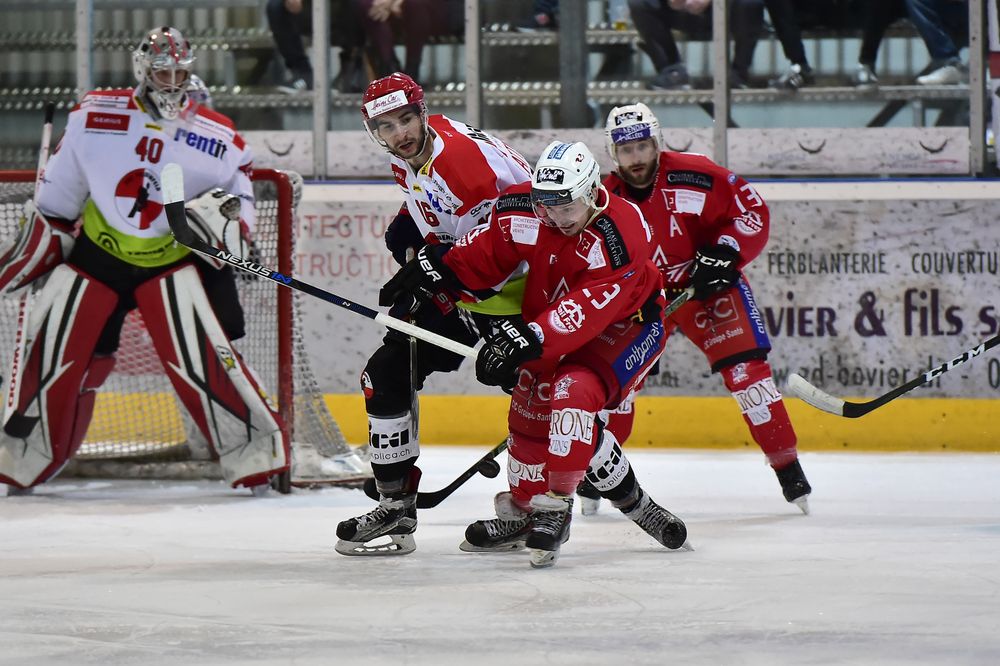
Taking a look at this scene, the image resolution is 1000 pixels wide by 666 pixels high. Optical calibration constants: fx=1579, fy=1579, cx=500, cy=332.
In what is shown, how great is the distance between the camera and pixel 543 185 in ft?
11.2

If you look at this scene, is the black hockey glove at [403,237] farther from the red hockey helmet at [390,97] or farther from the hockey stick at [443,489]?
the hockey stick at [443,489]

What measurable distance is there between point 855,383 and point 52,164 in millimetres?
2978

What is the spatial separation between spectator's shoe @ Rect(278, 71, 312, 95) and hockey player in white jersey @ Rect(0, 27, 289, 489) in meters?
1.98

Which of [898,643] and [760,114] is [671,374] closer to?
[760,114]

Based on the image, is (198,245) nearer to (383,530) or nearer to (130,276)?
(130,276)

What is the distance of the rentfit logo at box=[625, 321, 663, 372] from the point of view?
3539 mm

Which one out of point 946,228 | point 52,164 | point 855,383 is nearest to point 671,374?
point 855,383

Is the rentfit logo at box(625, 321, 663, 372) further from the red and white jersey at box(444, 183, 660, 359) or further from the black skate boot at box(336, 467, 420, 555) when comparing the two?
the black skate boot at box(336, 467, 420, 555)

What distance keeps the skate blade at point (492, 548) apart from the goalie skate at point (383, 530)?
0.12 metres

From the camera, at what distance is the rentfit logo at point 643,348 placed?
11.6 feet

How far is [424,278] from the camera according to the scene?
363 centimetres

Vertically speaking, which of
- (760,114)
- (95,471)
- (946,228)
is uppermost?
(760,114)

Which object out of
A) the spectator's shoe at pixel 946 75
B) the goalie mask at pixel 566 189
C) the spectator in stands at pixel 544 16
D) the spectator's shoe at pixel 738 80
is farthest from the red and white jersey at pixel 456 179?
the spectator's shoe at pixel 946 75

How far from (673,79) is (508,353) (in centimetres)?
344
